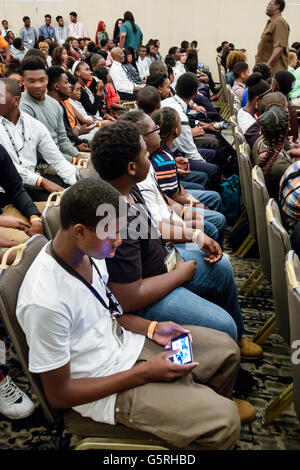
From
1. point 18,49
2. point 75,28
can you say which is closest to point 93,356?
point 18,49

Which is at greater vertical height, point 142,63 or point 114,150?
point 114,150

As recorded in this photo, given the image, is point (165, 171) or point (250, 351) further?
point (165, 171)

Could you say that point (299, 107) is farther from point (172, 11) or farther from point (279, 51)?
point (172, 11)

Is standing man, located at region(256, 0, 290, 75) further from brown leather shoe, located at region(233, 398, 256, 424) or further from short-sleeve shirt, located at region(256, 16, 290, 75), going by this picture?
brown leather shoe, located at region(233, 398, 256, 424)

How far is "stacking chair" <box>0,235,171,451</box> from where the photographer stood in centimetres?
107

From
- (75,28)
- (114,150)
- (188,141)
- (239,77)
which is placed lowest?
(188,141)

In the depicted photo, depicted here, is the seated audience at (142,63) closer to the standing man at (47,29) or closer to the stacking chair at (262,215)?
the standing man at (47,29)

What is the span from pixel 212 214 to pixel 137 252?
3.96 ft

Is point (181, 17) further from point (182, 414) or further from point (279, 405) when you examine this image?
point (182, 414)

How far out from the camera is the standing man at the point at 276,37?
5117 millimetres

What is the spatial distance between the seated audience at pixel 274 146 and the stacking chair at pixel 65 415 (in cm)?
178

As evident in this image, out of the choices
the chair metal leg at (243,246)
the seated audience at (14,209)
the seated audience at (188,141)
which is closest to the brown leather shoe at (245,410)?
the seated audience at (14,209)

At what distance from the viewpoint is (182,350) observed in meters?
1.24
